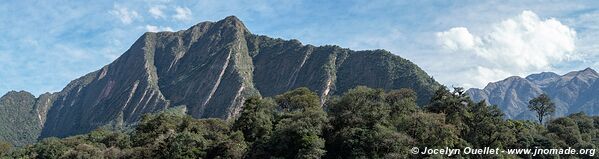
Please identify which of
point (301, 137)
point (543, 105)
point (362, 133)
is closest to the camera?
point (362, 133)

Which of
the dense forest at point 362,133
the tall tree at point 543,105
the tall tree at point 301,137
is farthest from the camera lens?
the tall tree at point 543,105

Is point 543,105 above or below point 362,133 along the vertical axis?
above

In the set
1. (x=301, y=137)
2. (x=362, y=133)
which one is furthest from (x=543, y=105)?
(x=301, y=137)

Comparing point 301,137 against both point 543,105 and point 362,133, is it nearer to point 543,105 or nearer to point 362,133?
point 362,133

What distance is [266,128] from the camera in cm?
7481

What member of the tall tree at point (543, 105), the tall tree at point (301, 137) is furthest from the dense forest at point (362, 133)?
the tall tree at point (543, 105)

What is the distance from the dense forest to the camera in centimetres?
6141

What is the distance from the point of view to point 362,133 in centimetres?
6250

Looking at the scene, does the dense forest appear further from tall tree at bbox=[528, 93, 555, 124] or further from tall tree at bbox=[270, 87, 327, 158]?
tall tree at bbox=[528, 93, 555, 124]

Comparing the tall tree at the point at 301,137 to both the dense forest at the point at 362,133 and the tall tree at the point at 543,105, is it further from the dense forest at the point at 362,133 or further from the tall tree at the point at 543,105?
the tall tree at the point at 543,105

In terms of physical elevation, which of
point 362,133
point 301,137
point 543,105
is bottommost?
point 301,137

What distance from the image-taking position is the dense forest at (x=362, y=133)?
61.4 meters

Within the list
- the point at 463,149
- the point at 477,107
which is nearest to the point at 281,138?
the point at 463,149

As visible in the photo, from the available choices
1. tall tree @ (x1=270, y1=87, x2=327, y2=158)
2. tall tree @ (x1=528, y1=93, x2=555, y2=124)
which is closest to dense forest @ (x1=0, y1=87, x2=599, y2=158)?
tall tree @ (x1=270, y1=87, x2=327, y2=158)
